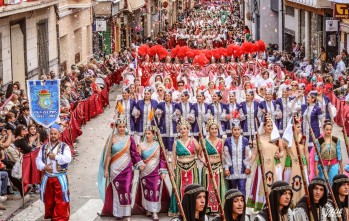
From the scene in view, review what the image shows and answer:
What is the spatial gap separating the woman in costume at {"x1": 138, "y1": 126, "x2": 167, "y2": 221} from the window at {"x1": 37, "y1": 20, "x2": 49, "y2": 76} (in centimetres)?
1845

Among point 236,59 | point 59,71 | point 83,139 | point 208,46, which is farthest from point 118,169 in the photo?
point 208,46

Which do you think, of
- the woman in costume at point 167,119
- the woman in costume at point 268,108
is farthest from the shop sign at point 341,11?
the woman in costume at point 167,119

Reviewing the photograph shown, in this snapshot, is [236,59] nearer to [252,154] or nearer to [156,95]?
[156,95]

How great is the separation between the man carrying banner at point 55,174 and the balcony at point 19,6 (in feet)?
39.0

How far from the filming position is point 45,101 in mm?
15859

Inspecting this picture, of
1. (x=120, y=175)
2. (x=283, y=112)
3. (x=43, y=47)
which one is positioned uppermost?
(x=43, y=47)

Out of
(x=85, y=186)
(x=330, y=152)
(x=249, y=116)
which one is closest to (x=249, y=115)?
(x=249, y=116)

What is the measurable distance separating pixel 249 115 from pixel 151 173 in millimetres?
4700

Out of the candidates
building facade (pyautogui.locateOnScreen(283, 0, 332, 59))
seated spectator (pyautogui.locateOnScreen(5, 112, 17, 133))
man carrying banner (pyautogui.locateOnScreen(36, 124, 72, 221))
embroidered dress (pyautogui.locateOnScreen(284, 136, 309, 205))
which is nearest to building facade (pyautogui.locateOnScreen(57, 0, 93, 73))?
building facade (pyautogui.locateOnScreen(283, 0, 332, 59))

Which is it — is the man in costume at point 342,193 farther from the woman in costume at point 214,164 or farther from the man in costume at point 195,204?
the woman in costume at point 214,164

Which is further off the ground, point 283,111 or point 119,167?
point 283,111

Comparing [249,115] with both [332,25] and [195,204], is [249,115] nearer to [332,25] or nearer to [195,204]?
[195,204]

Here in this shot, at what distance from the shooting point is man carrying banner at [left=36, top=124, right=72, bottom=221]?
45.3 feet

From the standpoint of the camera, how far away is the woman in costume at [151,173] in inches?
564
